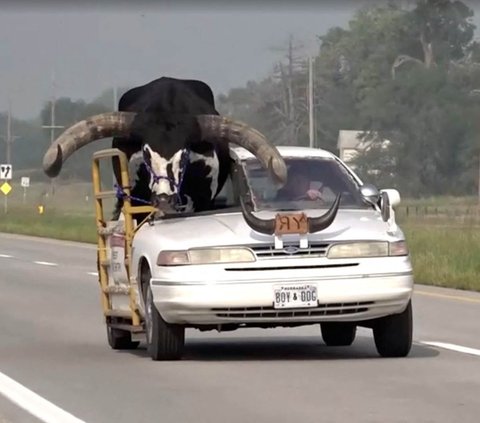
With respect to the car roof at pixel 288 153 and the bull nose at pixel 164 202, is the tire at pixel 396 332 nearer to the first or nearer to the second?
the car roof at pixel 288 153

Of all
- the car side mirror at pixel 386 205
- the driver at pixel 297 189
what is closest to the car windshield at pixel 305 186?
the driver at pixel 297 189

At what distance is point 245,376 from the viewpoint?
13211 mm

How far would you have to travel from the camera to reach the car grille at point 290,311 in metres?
13.7

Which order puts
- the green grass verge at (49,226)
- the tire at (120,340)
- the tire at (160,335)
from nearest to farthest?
the tire at (160,335) → the tire at (120,340) → the green grass verge at (49,226)

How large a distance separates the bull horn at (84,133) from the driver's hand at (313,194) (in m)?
1.68

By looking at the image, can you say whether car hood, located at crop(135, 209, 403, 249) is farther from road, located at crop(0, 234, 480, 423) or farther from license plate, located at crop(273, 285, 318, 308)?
road, located at crop(0, 234, 480, 423)

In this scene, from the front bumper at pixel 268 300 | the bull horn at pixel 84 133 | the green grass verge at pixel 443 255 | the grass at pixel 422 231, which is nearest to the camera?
the front bumper at pixel 268 300

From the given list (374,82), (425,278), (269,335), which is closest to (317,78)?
(374,82)

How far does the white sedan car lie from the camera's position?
44.9ft

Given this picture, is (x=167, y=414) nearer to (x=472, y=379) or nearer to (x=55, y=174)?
(x=472, y=379)

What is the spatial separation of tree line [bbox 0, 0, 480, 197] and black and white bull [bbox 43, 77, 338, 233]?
245ft

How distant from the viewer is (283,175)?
14438 mm

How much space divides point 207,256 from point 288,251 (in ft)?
2.15

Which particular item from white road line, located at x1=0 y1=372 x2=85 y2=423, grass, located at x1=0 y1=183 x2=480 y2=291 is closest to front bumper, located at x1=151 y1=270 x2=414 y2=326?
white road line, located at x1=0 y1=372 x2=85 y2=423
